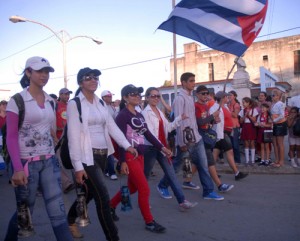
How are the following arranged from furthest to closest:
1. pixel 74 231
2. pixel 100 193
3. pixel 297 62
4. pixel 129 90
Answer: pixel 297 62 → pixel 129 90 → pixel 74 231 → pixel 100 193

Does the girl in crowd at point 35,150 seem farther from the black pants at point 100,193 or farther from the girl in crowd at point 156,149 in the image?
the girl in crowd at point 156,149

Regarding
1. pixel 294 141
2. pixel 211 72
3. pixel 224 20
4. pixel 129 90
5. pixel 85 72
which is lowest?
pixel 294 141

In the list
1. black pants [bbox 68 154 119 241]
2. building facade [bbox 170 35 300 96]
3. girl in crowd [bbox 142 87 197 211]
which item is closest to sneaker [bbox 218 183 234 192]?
girl in crowd [bbox 142 87 197 211]

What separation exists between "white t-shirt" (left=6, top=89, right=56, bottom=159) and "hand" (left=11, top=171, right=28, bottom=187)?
229 mm

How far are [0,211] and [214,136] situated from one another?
3.84 m

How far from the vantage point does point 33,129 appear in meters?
3.22

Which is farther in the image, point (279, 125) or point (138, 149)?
point (279, 125)

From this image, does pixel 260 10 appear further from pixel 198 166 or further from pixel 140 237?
pixel 140 237

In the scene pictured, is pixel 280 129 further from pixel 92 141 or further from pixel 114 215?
pixel 92 141

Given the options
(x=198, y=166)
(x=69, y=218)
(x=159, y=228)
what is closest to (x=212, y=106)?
(x=198, y=166)

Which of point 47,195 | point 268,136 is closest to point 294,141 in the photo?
point 268,136

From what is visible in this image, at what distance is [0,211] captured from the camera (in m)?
5.56

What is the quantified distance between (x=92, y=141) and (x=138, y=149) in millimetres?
1013

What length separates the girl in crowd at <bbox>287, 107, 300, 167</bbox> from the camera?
8.60 metres
